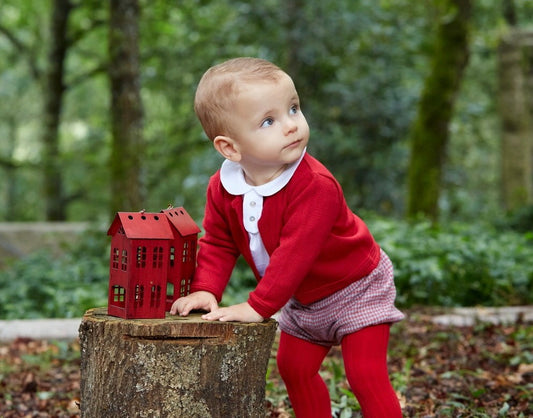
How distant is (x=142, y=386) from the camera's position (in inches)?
102

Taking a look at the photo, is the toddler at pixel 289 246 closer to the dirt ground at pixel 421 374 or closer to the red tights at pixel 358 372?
the red tights at pixel 358 372

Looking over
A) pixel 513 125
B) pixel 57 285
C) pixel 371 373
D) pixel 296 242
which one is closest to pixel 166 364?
pixel 296 242

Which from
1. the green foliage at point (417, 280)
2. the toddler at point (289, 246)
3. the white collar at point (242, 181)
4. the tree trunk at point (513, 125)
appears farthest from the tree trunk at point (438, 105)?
the white collar at point (242, 181)

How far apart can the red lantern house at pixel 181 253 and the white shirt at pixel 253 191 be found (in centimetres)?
22

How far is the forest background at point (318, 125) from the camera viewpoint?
6547 millimetres

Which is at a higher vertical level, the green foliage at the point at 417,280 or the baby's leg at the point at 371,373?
the baby's leg at the point at 371,373

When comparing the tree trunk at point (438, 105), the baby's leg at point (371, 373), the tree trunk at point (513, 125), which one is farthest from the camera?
the tree trunk at point (513, 125)

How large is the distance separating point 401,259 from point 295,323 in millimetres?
3467

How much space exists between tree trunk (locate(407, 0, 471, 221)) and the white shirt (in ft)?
23.2

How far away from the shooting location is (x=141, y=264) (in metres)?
2.59

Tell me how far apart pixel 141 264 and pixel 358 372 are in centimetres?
88

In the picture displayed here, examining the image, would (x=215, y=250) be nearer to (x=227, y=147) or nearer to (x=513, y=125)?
(x=227, y=147)

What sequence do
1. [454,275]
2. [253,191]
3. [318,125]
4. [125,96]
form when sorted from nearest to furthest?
1. [253,191]
2. [454,275]
3. [125,96]
4. [318,125]

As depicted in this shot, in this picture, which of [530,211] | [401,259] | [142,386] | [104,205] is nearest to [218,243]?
[142,386]
